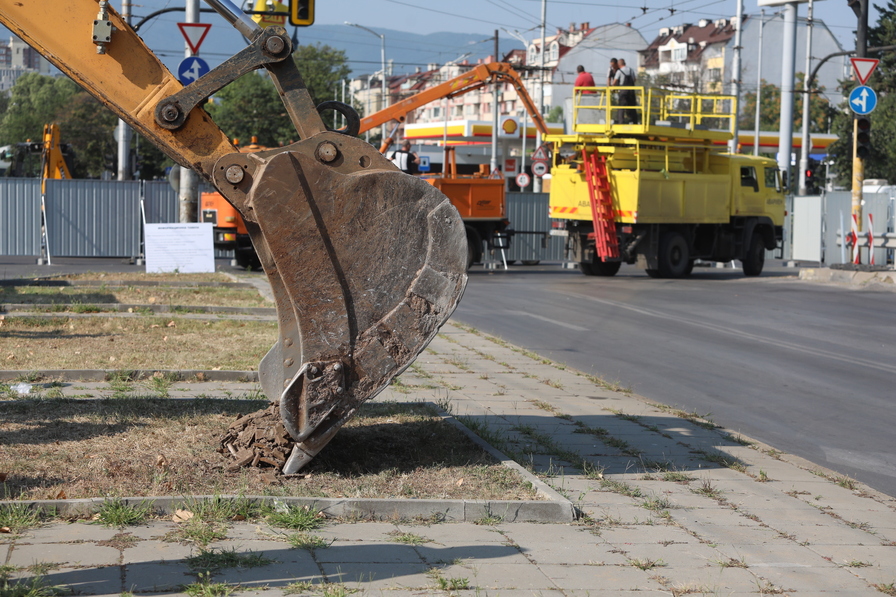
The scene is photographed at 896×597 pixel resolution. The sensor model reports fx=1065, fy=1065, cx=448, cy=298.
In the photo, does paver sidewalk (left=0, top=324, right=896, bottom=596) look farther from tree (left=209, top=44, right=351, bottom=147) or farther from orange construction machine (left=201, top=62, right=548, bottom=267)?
tree (left=209, top=44, right=351, bottom=147)

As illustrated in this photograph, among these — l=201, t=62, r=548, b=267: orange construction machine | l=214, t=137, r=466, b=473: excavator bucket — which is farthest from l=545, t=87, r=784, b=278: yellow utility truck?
l=214, t=137, r=466, b=473: excavator bucket

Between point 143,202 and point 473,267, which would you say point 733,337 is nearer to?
point 473,267

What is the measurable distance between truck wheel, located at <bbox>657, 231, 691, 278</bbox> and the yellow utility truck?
2 cm

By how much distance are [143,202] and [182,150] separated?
2547cm

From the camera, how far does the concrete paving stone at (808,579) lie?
4.57 m

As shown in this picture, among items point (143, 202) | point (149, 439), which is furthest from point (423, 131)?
point (149, 439)

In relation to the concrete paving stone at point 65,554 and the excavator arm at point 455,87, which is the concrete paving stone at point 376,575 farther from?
the excavator arm at point 455,87

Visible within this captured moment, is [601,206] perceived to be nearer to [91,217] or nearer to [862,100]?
[862,100]

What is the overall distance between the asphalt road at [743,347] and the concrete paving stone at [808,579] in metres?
2.22

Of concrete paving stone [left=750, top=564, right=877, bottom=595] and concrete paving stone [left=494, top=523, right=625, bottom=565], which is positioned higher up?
concrete paving stone [left=494, top=523, right=625, bottom=565]

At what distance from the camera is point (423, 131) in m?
62.4

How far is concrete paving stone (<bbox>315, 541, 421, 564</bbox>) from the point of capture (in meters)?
4.62

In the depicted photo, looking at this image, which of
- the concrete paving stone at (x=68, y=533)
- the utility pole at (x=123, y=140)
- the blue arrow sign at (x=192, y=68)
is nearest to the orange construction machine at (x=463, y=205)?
the utility pole at (x=123, y=140)

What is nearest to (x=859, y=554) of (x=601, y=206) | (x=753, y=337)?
(x=753, y=337)
